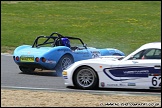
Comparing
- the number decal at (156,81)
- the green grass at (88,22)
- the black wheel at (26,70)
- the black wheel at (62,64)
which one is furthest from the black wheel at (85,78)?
the green grass at (88,22)

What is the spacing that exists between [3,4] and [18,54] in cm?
3475

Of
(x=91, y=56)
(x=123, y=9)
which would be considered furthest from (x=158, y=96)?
(x=123, y=9)

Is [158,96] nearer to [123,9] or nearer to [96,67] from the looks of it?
[96,67]

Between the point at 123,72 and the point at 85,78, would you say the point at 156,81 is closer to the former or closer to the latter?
the point at 123,72

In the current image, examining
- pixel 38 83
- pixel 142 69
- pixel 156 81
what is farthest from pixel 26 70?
pixel 156 81

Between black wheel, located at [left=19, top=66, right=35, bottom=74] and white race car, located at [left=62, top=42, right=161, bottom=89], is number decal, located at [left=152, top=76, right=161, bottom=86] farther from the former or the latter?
black wheel, located at [left=19, top=66, right=35, bottom=74]

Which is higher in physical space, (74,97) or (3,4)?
(3,4)

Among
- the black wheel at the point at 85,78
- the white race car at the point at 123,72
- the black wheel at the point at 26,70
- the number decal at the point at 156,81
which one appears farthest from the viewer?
the black wheel at the point at 26,70

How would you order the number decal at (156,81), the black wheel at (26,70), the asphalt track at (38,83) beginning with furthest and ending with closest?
the black wheel at (26,70) → the asphalt track at (38,83) → the number decal at (156,81)

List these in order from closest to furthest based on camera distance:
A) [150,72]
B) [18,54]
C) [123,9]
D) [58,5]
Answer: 1. [150,72]
2. [18,54]
3. [123,9]
4. [58,5]

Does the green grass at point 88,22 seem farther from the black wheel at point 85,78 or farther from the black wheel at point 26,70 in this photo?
the black wheel at point 85,78

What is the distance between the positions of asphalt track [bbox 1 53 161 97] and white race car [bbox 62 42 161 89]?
7.0 inches

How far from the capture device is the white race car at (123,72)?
439 inches

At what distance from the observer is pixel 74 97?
33.8 feet
